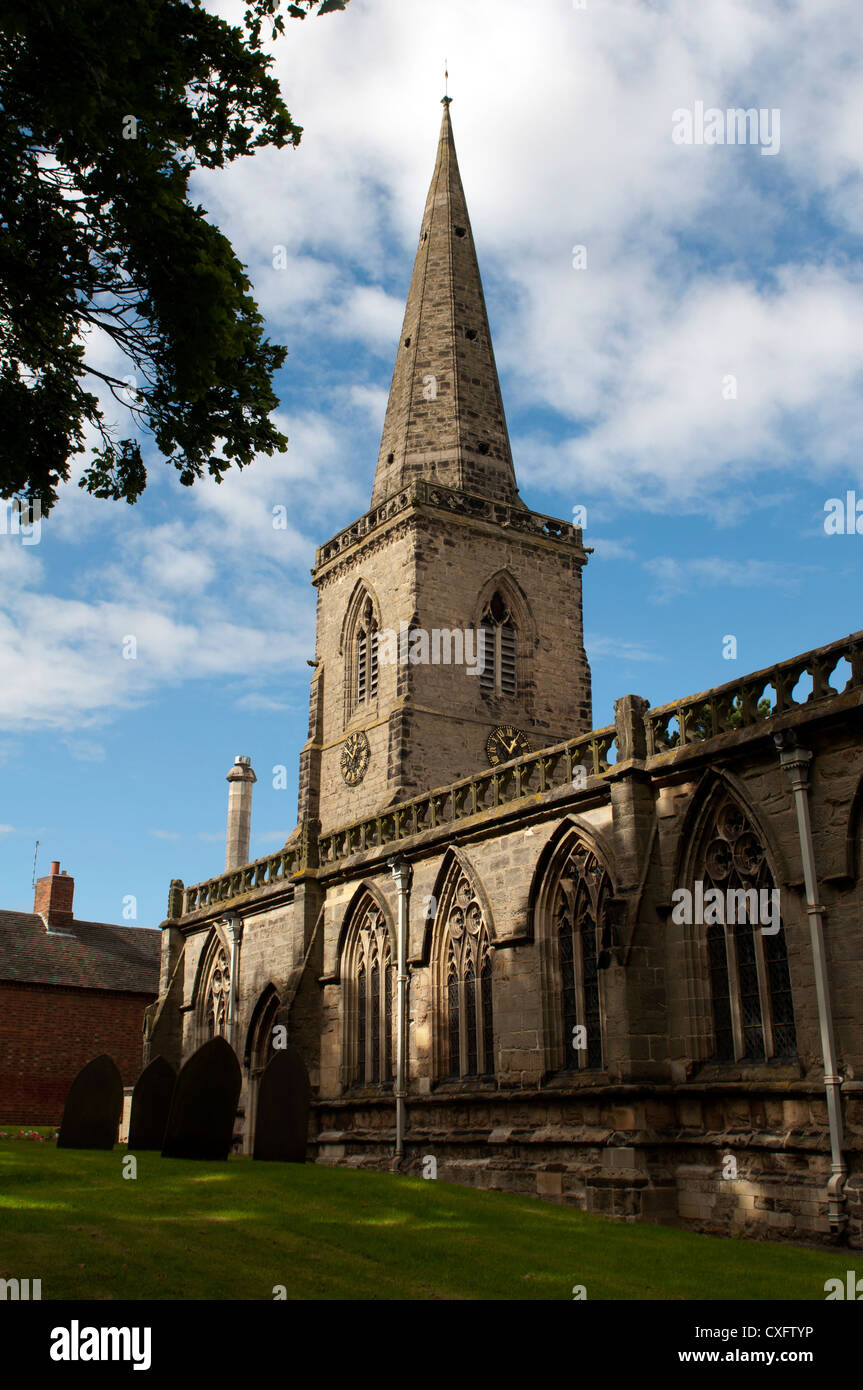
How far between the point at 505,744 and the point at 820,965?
17705 mm

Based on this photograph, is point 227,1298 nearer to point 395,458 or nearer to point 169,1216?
point 169,1216

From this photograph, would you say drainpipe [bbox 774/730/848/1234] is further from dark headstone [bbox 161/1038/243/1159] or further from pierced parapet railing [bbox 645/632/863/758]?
dark headstone [bbox 161/1038/243/1159]

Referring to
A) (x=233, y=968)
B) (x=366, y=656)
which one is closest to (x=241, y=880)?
(x=233, y=968)

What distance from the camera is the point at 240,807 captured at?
41.8m

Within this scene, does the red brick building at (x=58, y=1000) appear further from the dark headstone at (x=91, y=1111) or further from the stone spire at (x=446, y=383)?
the stone spire at (x=446, y=383)

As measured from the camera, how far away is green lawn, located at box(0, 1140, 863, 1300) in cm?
984

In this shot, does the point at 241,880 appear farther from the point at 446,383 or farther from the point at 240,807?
the point at 446,383

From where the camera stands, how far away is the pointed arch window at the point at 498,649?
107 feet

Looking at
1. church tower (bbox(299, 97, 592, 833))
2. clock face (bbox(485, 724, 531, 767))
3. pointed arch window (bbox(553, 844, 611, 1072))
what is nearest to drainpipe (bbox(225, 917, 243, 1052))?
church tower (bbox(299, 97, 592, 833))

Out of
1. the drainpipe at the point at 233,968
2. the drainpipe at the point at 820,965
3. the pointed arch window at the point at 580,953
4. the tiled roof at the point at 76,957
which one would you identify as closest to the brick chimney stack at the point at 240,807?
the tiled roof at the point at 76,957

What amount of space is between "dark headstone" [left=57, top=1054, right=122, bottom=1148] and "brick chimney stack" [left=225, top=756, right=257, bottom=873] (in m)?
20.2

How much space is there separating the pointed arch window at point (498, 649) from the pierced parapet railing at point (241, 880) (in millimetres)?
7352

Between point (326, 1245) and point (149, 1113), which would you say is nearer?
point (326, 1245)
